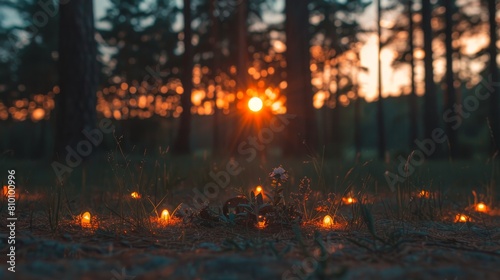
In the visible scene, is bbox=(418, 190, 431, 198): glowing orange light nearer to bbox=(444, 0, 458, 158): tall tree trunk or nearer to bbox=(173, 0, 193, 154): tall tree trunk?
bbox=(173, 0, 193, 154): tall tree trunk

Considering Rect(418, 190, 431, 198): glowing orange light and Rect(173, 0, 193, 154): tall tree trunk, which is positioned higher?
Rect(173, 0, 193, 154): tall tree trunk

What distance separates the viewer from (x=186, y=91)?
43.3 ft

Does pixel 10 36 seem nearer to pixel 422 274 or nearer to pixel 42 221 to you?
pixel 42 221

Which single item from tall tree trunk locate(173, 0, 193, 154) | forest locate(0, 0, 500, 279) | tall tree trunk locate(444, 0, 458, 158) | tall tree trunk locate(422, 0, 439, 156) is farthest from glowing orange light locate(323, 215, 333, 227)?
tall tree trunk locate(444, 0, 458, 158)

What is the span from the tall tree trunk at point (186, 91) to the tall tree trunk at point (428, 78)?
778 centimetres

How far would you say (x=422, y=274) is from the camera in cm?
171

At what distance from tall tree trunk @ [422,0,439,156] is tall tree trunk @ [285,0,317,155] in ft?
13.4

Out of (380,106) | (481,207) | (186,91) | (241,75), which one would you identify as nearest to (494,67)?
(380,106)

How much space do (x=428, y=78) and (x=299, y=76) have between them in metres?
4.77

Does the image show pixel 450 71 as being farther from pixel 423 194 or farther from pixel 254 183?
pixel 423 194

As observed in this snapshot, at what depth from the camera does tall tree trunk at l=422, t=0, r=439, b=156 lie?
40.8 ft

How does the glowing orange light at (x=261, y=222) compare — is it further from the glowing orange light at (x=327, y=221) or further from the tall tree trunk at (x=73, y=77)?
the tall tree trunk at (x=73, y=77)

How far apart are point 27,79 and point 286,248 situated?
25104 millimetres

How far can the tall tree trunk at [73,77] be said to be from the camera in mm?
6844
